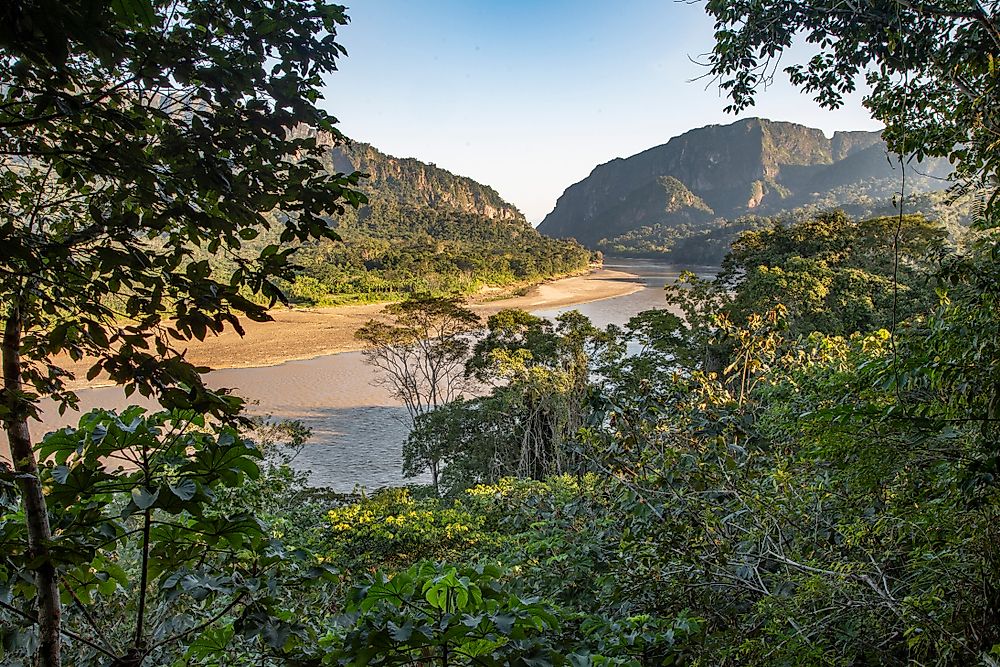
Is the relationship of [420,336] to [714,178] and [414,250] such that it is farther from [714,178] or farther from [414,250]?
[714,178]

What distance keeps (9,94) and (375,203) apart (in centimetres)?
6919

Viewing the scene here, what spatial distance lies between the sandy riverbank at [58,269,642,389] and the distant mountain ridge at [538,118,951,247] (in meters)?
72.9

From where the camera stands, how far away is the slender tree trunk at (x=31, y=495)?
2.98ft

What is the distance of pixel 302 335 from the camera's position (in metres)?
25.0

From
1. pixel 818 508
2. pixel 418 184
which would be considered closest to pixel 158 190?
pixel 818 508

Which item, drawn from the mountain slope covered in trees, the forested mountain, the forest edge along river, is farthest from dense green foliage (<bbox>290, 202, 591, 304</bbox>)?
the mountain slope covered in trees

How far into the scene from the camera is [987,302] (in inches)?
54.8

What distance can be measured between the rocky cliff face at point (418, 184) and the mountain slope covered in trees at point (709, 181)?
80.1 ft

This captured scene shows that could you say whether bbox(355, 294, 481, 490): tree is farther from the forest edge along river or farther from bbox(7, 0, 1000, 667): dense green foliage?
bbox(7, 0, 1000, 667): dense green foliage

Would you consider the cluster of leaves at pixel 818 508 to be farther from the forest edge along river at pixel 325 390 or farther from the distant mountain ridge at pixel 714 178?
the distant mountain ridge at pixel 714 178

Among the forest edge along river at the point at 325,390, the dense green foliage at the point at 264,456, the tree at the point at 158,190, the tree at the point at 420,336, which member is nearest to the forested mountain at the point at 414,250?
the tree at the point at 420,336

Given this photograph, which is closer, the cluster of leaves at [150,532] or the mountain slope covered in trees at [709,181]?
the cluster of leaves at [150,532]

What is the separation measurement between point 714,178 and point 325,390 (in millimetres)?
128982

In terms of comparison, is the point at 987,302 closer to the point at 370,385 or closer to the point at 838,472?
the point at 838,472
